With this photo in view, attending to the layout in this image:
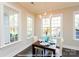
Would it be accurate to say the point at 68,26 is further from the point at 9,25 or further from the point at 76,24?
the point at 9,25

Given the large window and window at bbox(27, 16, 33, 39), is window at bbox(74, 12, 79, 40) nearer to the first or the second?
the large window

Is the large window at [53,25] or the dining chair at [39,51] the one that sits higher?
the large window at [53,25]

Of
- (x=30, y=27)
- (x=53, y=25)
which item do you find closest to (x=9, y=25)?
(x=53, y=25)

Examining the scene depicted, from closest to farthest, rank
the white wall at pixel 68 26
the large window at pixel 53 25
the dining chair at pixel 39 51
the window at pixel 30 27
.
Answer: the dining chair at pixel 39 51, the large window at pixel 53 25, the white wall at pixel 68 26, the window at pixel 30 27

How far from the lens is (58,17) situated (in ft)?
15.3

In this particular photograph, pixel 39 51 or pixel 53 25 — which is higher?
pixel 53 25

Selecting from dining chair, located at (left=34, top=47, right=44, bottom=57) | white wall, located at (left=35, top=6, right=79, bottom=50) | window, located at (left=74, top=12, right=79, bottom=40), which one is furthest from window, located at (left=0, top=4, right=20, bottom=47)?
window, located at (left=74, top=12, right=79, bottom=40)

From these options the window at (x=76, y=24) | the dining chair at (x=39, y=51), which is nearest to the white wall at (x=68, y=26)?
the window at (x=76, y=24)

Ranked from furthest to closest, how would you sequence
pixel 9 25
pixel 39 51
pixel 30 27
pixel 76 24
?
→ 1. pixel 30 27
2. pixel 76 24
3. pixel 9 25
4. pixel 39 51

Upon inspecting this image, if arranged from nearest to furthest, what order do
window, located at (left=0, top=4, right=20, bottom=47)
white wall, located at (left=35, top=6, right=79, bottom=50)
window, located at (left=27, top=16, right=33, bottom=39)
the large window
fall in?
window, located at (left=0, top=4, right=20, bottom=47) → the large window → white wall, located at (left=35, top=6, right=79, bottom=50) → window, located at (left=27, top=16, right=33, bottom=39)

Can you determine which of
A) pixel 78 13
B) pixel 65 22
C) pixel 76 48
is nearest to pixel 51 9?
pixel 65 22

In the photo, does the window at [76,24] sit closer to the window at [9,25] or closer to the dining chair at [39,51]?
the dining chair at [39,51]

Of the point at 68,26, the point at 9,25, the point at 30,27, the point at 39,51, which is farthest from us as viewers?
the point at 30,27

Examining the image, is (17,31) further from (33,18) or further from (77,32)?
(77,32)
